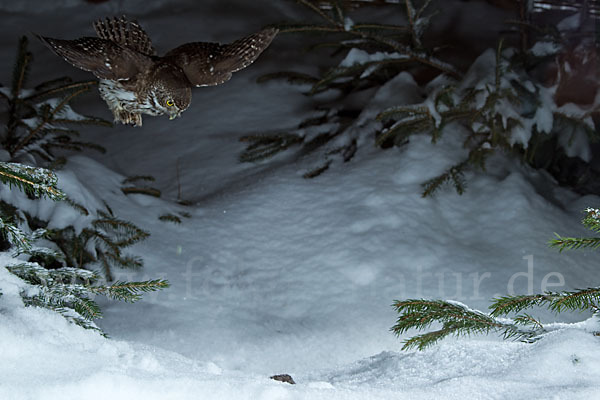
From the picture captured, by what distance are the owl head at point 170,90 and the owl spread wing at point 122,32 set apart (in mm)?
138

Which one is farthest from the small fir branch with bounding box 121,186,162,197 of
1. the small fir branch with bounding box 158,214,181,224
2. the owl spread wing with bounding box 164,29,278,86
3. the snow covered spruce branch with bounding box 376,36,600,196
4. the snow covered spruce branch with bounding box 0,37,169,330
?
the owl spread wing with bounding box 164,29,278,86

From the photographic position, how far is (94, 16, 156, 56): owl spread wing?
1.01 meters

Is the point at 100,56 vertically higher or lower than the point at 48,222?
higher

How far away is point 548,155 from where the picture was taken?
2266 millimetres

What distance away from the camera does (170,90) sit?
873mm

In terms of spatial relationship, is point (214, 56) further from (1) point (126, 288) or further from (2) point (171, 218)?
(2) point (171, 218)

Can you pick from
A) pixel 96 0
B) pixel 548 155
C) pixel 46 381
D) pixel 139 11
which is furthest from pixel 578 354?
pixel 96 0

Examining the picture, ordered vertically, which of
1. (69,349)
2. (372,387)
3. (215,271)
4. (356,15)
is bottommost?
(215,271)

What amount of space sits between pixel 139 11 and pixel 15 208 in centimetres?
235

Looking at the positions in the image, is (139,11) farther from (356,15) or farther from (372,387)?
(372,387)

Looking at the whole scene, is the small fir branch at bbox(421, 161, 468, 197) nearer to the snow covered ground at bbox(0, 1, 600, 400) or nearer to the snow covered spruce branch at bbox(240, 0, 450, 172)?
the snow covered ground at bbox(0, 1, 600, 400)

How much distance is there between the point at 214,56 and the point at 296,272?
3.27ft

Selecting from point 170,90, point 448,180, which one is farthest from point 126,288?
point 448,180

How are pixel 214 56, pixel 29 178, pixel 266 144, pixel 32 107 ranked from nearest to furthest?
pixel 29 178, pixel 214 56, pixel 32 107, pixel 266 144
